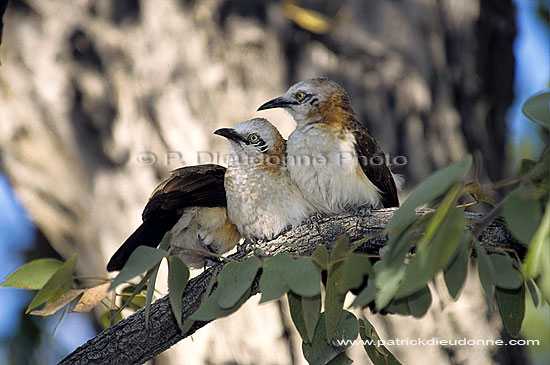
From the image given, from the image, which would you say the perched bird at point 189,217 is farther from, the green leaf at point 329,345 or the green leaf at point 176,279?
the green leaf at point 329,345

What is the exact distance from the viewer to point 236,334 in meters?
3.95

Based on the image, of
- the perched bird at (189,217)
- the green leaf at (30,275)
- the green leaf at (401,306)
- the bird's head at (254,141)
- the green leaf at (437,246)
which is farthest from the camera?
the bird's head at (254,141)

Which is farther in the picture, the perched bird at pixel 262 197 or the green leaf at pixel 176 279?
the perched bird at pixel 262 197

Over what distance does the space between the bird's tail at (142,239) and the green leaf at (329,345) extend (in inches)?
46.5

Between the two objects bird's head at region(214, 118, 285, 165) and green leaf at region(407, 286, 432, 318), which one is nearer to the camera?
green leaf at region(407, 286, 432, 318)

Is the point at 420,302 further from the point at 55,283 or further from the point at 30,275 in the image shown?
the point at 30,275

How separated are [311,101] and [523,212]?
1810mm

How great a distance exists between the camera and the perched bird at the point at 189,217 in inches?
108

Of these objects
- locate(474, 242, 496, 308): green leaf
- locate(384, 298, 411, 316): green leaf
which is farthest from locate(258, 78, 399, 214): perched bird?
locate(474, 242, 496, 308): green leaf

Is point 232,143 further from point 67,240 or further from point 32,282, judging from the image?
point 67,240

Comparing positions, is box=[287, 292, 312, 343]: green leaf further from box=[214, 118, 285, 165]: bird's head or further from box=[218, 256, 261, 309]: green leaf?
box=[214, 118, 285, 165]: bird's head

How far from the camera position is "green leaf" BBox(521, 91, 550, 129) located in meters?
1.29

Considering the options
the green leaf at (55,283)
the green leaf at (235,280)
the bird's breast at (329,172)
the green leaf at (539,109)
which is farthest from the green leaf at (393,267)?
the bird's breast at (329,172)

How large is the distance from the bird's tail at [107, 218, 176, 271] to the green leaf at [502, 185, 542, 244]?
1983 millimetres
